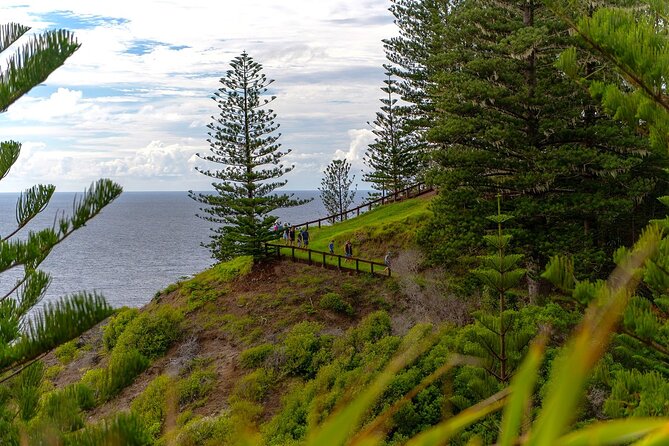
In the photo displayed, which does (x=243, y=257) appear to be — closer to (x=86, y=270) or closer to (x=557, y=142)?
(x=557, y=142)

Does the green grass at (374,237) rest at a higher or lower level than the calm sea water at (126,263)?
higher

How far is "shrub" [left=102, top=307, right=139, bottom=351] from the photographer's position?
2219cm

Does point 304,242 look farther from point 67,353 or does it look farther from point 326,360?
point 326,360

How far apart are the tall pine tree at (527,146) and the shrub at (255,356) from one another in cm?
652

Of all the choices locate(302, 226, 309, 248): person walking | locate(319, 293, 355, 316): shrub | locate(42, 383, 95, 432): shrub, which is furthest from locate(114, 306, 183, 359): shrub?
locate(42, 383, 95, 432): shrub

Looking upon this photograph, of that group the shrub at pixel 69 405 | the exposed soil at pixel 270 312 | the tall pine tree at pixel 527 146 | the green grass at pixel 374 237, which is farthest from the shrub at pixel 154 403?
the tall pine tree at pixel 527 146

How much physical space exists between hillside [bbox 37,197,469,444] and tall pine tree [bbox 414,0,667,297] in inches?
123

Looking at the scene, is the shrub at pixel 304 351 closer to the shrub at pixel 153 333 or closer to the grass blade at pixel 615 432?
the shrub at pixel 153 333

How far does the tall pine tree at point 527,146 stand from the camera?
16.6 metres

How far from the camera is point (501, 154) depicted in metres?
18.0

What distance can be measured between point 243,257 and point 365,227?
6.11m

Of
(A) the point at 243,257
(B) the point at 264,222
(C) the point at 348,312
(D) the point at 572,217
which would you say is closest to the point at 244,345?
(C) the point at 348,312

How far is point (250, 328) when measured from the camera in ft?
65.5

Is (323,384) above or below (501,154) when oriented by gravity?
below
